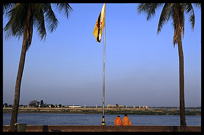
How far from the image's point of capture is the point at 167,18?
20.6 meters

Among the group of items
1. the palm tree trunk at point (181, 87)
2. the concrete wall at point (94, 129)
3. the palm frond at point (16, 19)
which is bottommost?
the concrete wall at point (94, 129)

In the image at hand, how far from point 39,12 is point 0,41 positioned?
3234mm

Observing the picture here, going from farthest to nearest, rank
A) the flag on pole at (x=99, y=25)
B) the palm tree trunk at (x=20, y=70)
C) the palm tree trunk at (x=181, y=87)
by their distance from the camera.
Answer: the flag on pole at (x=99, y=25)
the palm tree trunk at (x=181, y=87)
the palm tree trunk at (x=20, y=70)

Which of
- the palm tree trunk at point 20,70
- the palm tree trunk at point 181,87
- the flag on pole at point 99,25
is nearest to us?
the palm tree trunk at point 20,70

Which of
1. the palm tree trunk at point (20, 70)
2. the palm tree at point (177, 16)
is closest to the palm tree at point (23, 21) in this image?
the palm tree trunk at point (20, 70)

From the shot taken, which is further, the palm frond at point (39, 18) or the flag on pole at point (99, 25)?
the flag on pole at point (99, 25)

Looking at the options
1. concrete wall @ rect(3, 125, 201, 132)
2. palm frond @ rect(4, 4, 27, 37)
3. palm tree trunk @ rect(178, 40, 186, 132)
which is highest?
palm frond @ rect(4, 4, 27, 37)

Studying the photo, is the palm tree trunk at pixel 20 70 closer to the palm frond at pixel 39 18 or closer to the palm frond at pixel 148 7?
the palm frond at pixel 39 18

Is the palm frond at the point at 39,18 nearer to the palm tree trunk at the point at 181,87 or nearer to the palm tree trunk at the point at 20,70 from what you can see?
the palm tree trunk at the point at 20,70

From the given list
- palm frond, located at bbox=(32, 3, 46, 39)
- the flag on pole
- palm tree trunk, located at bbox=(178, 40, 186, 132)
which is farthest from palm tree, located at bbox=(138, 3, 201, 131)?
palm frond, located at bbox=(32, 3, 46, 39)

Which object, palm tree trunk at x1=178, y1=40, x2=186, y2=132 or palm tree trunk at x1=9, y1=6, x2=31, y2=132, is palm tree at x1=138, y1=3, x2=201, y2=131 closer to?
palm tree trunk at x1=178, y1=40, x2=186, y2=132

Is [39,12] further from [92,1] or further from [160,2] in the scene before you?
[160,2]

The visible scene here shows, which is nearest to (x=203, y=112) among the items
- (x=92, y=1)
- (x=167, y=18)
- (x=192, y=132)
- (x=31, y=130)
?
(x=192, y=132)

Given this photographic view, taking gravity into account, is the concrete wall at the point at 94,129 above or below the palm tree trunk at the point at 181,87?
below
